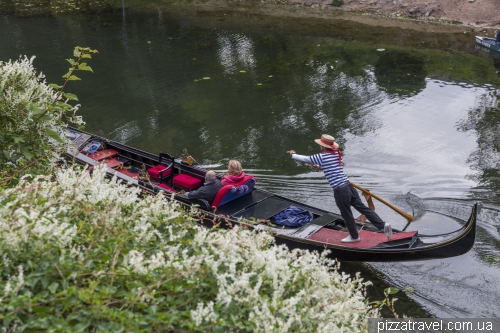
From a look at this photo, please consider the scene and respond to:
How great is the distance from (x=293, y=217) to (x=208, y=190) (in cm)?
132

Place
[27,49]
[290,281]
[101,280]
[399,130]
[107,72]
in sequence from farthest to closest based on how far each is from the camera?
[27,49], [107,72], [399,130], [290,281], [101,280]

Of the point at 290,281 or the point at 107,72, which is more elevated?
the point at 290,281

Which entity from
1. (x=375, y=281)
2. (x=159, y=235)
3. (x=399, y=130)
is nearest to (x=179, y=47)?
(x=399, y=130)

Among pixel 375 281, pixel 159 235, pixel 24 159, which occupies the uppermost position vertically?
pixel 159 235

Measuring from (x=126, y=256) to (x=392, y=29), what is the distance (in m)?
19.9

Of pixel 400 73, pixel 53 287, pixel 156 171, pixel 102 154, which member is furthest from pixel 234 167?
pixel 400 73

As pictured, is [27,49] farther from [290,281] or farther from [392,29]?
[290,281]

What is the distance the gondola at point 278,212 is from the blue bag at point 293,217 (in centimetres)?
8

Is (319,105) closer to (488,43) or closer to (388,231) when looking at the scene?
(388,231)

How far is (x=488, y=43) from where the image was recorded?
1838cm

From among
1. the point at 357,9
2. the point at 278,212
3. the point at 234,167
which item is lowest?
the point at 278,212

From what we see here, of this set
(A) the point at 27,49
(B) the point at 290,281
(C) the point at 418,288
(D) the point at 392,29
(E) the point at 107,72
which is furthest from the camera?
(D) the point at 392,29

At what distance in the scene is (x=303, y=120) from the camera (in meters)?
13.5

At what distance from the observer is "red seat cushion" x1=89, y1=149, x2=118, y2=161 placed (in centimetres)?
1034
